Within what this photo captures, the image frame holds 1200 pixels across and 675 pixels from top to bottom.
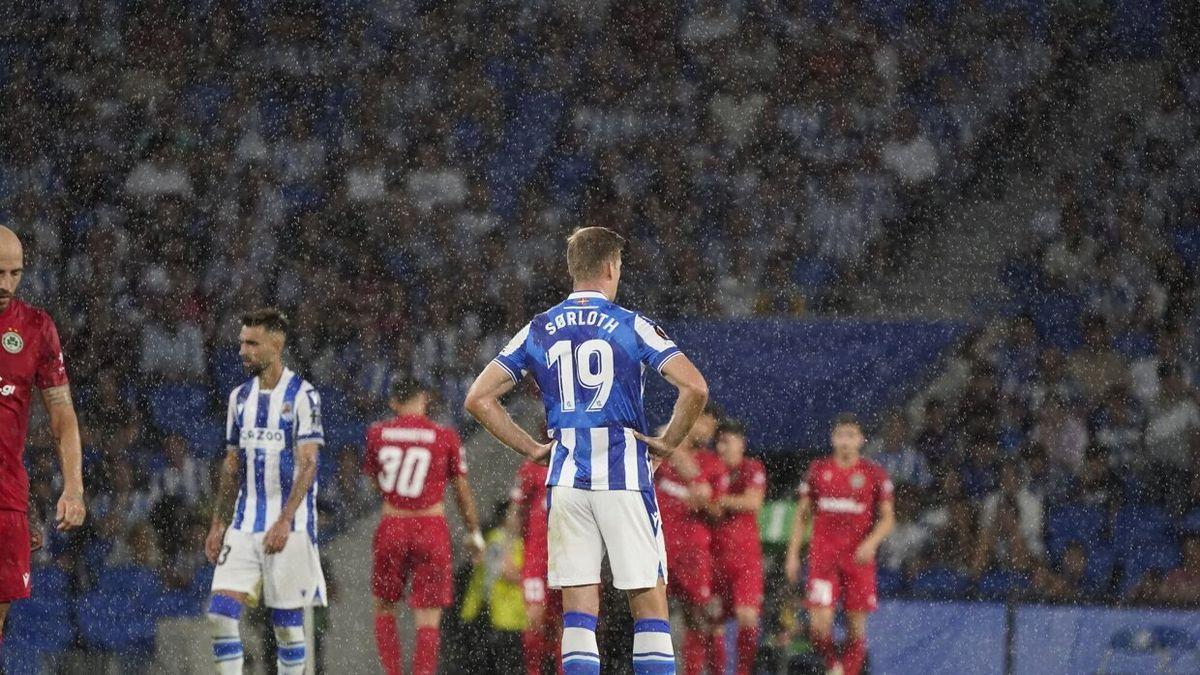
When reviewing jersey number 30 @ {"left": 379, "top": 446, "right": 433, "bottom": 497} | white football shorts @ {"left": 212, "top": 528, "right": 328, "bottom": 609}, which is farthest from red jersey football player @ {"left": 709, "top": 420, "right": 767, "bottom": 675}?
white football shorts @ {"left": 212, "top": 528, "right": 328, "bottom": 609}

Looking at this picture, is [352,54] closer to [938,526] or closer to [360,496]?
[360,496]

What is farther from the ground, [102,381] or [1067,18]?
[1067,18]

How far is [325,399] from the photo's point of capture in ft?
37.4

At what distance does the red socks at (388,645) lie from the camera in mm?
8461

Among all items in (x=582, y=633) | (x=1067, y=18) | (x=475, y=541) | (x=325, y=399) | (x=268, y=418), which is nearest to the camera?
(x=582, y=633)

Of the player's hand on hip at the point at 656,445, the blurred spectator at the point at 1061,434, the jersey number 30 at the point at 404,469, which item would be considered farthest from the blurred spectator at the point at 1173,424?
the player's hand on hip at the point at 656,445

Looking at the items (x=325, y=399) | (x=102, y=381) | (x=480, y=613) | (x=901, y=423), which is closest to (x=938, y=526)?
(x=901, y=423)

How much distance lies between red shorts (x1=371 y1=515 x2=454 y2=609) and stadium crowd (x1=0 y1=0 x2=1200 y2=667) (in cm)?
194

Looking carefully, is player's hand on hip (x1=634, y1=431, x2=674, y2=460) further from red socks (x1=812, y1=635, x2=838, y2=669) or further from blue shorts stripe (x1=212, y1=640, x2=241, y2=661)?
red socks (x1=812, y1=635, x2=838, y2=669)

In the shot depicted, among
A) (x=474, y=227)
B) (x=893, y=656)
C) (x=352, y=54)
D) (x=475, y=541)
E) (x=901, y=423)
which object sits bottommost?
(x=893, y=656)

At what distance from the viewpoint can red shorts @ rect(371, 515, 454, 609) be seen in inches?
337

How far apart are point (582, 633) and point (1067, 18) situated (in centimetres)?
1105

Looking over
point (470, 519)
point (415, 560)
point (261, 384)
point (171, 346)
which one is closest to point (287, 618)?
point (261, 384)

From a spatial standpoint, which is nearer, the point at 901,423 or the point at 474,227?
the point at 901,423
